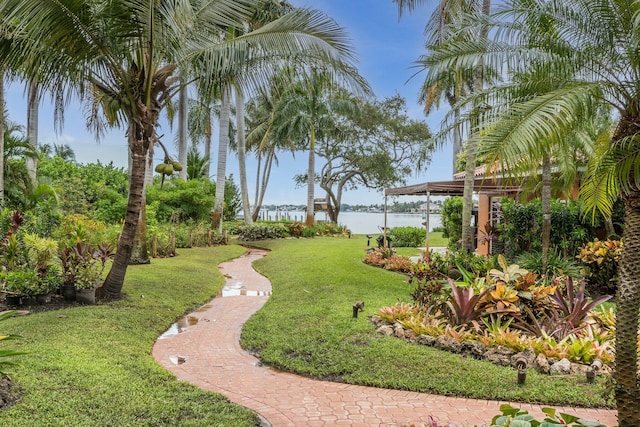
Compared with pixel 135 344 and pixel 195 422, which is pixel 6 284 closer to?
pixel 135 344

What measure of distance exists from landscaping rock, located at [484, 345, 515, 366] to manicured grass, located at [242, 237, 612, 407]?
19cm

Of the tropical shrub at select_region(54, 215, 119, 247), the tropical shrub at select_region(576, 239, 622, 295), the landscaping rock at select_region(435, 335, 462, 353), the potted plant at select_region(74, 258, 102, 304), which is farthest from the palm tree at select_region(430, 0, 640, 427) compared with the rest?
the tropical shrub at select_region(54, 215, 119, 247)

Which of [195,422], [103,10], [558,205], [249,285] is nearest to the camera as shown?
[195,422]

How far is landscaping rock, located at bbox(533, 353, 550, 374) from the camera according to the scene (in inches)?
205

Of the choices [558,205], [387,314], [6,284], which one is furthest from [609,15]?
[6,284]

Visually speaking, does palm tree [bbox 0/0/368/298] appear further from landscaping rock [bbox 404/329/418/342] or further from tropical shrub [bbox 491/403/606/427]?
tropical shrub [bbox 491/403/606/427]

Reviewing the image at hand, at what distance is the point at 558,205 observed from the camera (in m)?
11.1

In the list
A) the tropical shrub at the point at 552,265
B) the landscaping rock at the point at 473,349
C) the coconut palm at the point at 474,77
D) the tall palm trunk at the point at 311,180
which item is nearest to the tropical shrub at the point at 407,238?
the tall palm trunk at the point at 311,180

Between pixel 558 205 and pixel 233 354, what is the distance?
884cm

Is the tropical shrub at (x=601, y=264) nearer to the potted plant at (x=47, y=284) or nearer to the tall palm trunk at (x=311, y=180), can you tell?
the potted plant at (x=47, y=284)

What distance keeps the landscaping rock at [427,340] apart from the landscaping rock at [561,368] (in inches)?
56.7

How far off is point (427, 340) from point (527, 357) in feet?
4.10

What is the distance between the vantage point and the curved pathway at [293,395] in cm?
423

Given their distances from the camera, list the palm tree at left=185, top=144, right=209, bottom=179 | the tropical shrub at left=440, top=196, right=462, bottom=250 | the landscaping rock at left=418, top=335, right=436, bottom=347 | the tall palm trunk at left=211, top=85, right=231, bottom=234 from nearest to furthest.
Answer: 1. the landscaping rock at left=418, top=335, right=436, bottom=347
2. the tropical shrub at left=440, top=196, right=462, bottom=250
3. the tall palm trunk at left=211, top=85, right=231, bottom=234
4. the palm tree at left=185, top=144, right=209, bottom=179
